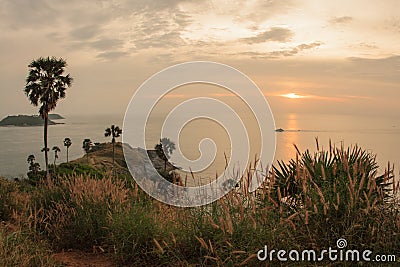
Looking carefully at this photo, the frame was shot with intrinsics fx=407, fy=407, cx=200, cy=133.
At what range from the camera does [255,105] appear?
543cm

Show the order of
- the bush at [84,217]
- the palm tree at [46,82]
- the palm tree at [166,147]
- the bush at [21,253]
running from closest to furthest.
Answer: the bush at [21,253] → the bush at [84,217] → the palm tree at [166,147] → the palm tree at [46,82]

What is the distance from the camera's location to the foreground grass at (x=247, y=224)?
4223 millimetres

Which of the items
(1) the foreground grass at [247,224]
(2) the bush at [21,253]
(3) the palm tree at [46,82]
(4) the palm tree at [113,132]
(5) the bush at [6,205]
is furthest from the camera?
(4) the palm tree at [113,132]

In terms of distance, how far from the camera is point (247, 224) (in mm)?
4391

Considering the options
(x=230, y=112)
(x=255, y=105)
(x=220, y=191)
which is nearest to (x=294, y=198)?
A: (x=220, y=191)

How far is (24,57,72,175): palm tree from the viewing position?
100 feet

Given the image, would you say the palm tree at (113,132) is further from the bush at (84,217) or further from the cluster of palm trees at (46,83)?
the bush at (84,217)

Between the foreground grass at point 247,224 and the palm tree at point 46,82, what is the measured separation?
26.4 metres

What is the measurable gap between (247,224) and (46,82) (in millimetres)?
29355

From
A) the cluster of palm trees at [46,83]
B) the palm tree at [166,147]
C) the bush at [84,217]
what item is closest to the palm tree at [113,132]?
the cluster of palm trees at [46,83]

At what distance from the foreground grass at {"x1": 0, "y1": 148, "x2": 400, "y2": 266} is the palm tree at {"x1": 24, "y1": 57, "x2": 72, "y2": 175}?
2640 centimetres

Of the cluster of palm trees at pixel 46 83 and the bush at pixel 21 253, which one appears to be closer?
the bush at pixel 21 253

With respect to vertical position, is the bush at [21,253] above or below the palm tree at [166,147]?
below

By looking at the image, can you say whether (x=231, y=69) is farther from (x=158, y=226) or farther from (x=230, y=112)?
(x=158, y=226)
